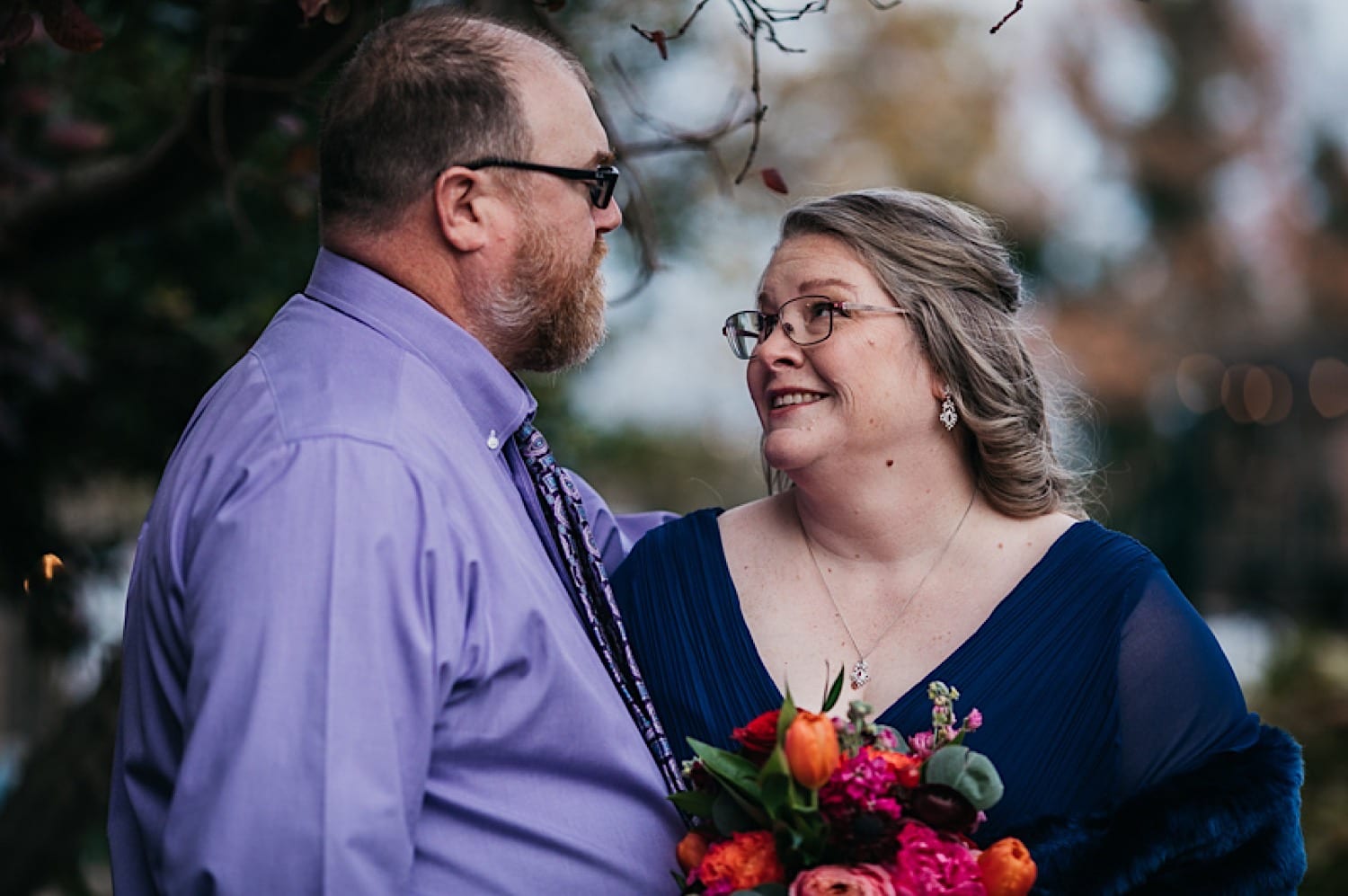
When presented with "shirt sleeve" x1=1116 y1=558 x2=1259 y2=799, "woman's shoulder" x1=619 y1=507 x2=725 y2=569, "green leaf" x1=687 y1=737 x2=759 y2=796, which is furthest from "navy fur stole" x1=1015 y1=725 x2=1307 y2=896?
"woman's shoulder" x1=619 y1=507 x2=725 y2=569

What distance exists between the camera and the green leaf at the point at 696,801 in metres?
2.28

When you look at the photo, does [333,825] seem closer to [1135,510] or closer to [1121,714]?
[1121,714]

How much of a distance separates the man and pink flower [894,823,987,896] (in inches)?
18.8

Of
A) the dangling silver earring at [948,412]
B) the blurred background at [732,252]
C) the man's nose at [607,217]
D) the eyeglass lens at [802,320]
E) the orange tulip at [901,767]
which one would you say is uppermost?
the man's nose at [607,217]

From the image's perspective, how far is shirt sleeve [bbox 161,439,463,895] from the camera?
187 cm

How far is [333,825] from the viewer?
1882 millimetres

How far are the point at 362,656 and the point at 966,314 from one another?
154cm

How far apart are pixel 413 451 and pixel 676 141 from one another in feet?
6.10

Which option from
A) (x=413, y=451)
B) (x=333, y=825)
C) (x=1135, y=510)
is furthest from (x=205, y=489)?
(x=1135, y=510)

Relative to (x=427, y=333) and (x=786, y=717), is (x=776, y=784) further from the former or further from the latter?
(x=427, y=333)

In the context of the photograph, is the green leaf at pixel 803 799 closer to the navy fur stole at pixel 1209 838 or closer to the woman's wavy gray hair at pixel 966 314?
the navy fur stole at pixel 1209 838

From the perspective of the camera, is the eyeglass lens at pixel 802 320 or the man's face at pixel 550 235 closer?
the man's face at pixel 550 235

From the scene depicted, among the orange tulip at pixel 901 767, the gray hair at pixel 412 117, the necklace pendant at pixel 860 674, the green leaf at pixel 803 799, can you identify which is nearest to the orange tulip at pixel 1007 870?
the orange tulip at pixel 901 767

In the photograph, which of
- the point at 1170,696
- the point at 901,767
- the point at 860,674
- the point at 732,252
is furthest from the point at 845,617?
the point at 732,252
